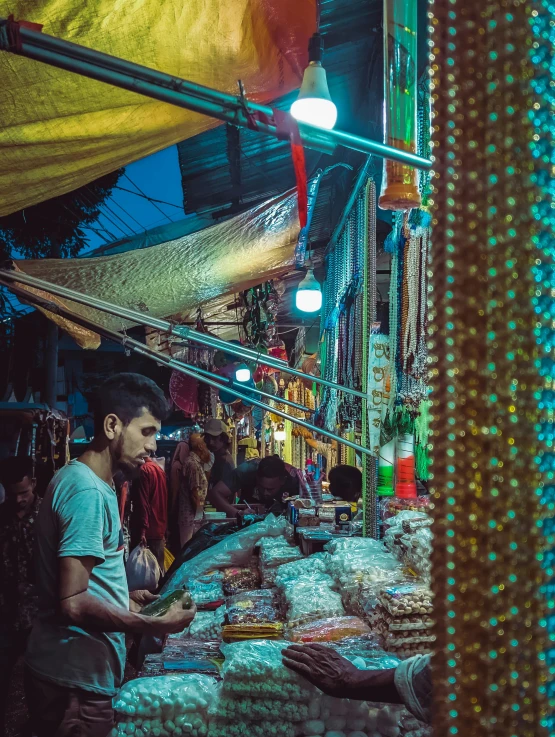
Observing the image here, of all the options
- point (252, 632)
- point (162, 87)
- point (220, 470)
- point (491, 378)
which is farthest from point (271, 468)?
point (491, 378)

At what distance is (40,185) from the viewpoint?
262cm

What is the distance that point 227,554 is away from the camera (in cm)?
450

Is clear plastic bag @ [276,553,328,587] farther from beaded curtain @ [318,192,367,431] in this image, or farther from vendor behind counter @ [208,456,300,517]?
vendor behind counter @ [208,456,300,517]

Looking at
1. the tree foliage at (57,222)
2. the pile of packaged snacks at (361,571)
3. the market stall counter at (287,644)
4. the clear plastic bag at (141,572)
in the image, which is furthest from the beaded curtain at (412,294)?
the tree foliage at (57,222)

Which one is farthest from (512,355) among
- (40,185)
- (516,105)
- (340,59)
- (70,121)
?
(340,59)

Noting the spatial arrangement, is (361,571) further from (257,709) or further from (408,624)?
(257,709)

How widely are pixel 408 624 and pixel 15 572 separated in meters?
A: 2.70

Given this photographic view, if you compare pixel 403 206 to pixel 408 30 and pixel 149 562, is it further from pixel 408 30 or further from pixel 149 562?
pixel 149 562

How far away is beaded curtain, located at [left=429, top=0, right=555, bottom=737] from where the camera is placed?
0.64 m

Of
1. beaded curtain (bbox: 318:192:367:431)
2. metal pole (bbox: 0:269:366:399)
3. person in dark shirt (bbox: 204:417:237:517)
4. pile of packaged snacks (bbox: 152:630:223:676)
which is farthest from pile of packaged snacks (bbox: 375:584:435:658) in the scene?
person in dark shirt (bbox: 204:417:237:517)

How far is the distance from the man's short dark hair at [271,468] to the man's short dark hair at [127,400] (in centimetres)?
442

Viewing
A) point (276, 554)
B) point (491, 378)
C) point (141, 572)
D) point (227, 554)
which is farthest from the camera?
point (141, 572)

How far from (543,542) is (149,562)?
15.0ft

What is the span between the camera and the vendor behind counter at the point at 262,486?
6824 millimetres
